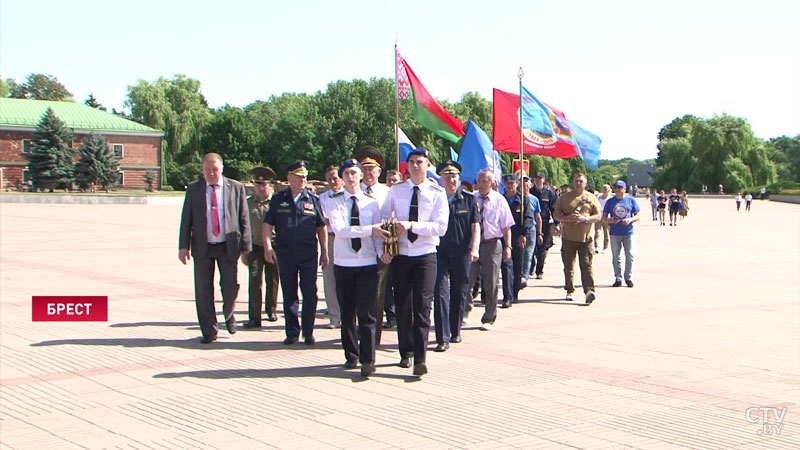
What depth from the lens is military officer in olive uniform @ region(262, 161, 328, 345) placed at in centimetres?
858

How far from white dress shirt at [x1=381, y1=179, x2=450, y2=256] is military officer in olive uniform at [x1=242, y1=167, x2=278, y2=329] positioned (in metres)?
2.83

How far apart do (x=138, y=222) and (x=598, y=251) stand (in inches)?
787

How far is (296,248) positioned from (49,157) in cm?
6459

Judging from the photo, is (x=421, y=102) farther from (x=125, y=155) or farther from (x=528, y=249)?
(x=125, y=155)

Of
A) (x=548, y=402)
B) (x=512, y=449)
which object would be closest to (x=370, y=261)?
(x=548, y=402)

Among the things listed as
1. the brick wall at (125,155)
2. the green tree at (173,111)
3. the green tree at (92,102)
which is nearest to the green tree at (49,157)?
the brick wall at (125,155)

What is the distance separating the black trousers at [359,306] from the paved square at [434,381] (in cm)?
28

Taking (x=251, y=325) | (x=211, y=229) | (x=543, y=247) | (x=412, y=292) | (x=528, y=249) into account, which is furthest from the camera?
(x=543, y=247)

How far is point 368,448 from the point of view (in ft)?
16.8

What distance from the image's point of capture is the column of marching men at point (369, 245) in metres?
7.28

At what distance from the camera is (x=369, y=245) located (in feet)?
23.9

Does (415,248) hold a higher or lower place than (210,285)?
higher

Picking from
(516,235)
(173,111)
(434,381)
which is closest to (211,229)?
(434,381)

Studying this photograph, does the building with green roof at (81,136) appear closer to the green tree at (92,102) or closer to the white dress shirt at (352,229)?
the green tree at (92,102)
